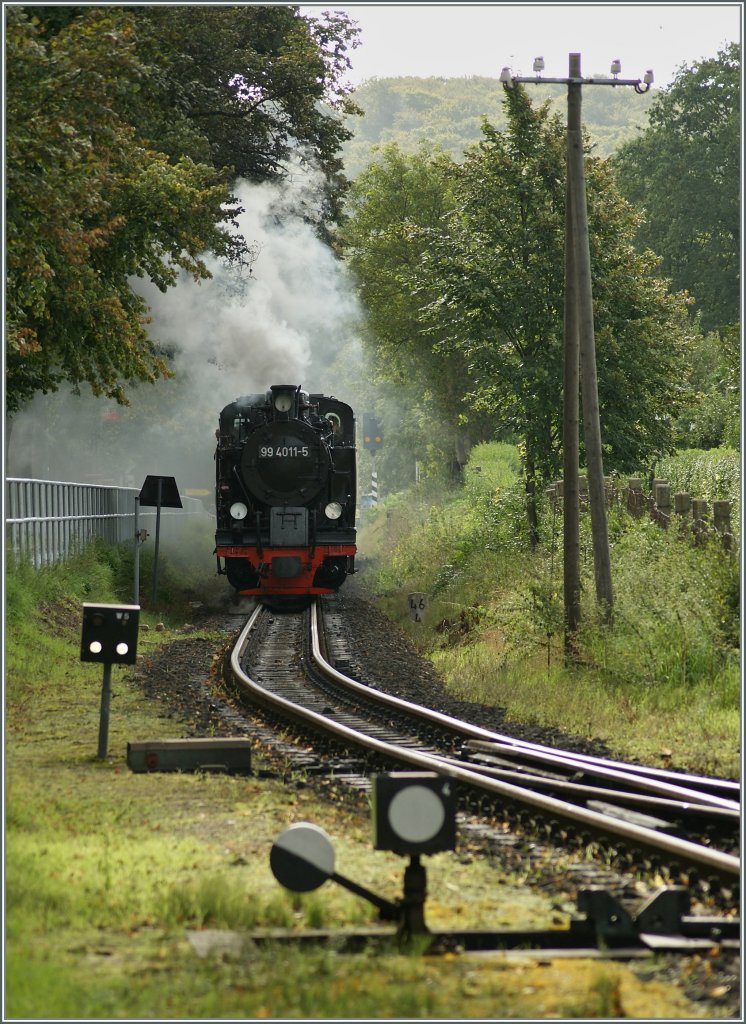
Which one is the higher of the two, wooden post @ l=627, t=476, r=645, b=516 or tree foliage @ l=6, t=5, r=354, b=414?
tree foliage @ l=6, t=5, r=354, b=414

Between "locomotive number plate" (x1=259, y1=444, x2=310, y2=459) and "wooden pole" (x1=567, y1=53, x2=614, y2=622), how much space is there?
8.51 meters

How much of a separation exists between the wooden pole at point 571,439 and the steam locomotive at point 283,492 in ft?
26.6

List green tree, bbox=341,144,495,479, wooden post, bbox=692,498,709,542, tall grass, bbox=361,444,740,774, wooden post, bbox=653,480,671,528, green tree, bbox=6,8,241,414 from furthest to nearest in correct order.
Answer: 1. green tree, bbox=341,144,495,479
2. wooden post, bbox=653,480,671,528
3. wooden post, bbox=692,498,709,542
4. green tree, bbox=6,8,241,414
5. tall grass, bbox=361,444,740,774

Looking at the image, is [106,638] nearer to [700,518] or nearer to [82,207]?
[82,207]

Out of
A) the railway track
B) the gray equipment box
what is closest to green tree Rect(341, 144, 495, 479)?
the railway track

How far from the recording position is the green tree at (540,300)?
2317 centimetres

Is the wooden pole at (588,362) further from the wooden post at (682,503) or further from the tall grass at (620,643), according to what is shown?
the wooden post at (682,503)

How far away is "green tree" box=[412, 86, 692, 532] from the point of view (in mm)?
23172

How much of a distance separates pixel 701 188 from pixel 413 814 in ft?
176

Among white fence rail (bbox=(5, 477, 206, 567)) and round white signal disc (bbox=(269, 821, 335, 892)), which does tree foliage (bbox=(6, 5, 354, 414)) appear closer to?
white fence rail (bbox=(5, 477, 206, 567))

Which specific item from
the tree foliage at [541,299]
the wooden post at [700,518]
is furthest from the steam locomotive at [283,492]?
the wooden post at [700,518]

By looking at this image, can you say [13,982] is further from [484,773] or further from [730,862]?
[484,773]

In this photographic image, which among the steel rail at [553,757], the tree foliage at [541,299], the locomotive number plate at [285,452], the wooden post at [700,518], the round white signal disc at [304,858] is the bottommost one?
the steel rail at [553,757]

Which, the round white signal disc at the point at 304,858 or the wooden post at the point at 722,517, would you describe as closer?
the round white signal disc at the point at 304,858
